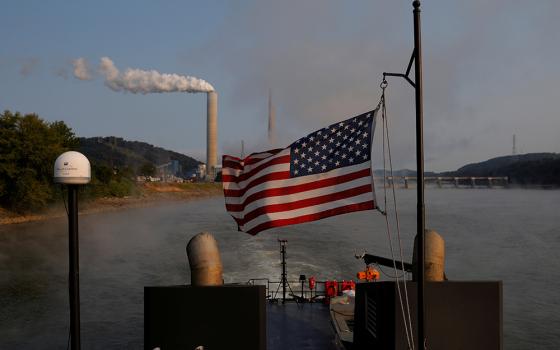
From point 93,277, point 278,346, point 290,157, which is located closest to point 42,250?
point 93,277

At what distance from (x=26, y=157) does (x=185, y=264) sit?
185 ft

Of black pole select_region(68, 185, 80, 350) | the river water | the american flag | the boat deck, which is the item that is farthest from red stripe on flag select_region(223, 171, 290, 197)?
the river water

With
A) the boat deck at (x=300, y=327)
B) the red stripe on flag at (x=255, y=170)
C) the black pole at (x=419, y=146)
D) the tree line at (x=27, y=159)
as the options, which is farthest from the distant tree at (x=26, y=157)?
the black pole at (x=419, y=146)

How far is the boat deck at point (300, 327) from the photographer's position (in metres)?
17.7

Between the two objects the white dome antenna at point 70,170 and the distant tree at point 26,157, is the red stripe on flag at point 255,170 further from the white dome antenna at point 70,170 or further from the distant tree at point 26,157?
the distant tree at point 26,157

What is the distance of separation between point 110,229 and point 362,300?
94.9 metres

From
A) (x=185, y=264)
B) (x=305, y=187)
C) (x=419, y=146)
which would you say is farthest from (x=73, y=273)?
(x=185, y=264)

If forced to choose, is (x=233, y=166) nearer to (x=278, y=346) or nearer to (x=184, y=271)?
(x=278, y=346)

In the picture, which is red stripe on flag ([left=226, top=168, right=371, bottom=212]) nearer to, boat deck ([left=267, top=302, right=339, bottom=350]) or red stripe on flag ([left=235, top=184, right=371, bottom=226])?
red stripe on flag ([left=235, top=184, right=371, bottom=226])

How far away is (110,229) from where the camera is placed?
100562 mm

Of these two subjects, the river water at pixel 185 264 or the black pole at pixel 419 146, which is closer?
the black pole at pixel 419 146

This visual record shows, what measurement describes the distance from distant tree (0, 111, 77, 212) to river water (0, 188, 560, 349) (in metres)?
7.06

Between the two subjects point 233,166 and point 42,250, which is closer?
point 233,166

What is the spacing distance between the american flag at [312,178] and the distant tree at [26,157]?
9667 centimetres
